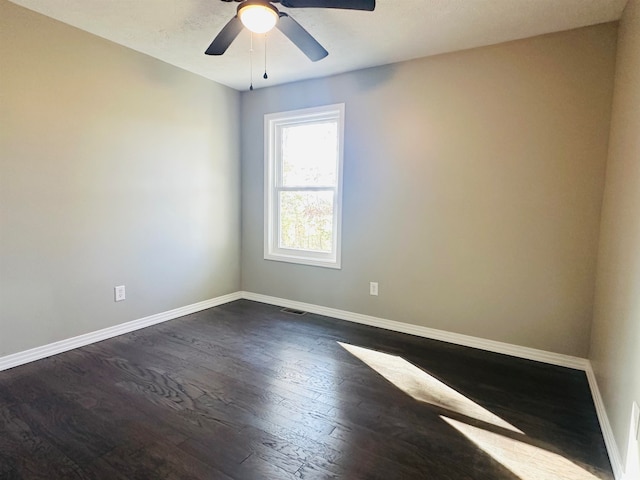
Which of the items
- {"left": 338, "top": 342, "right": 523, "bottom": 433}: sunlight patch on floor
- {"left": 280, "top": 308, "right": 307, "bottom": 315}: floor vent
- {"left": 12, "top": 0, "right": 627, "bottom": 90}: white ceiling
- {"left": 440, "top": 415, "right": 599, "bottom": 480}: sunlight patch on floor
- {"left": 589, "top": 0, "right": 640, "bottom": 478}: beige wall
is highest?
{"left": 12, "top": 0, "right": 627, "bottom": 90}: white ceiling

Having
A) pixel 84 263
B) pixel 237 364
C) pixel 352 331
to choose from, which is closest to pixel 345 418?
pixel 237 364

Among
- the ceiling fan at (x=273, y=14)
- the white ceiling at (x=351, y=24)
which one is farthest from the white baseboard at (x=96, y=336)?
the ceiling fan at (x=273, y=14)

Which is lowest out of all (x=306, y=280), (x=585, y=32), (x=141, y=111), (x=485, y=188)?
(x=306, y=280)

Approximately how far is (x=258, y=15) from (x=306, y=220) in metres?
2.37

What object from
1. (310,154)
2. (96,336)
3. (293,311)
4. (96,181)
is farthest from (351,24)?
(96,336)

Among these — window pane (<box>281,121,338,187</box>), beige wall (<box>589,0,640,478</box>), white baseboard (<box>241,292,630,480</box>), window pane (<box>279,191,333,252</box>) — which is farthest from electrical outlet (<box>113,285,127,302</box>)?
beige wall (<box>589,0,640,478</box>)

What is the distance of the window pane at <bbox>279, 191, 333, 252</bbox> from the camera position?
12.6 ft

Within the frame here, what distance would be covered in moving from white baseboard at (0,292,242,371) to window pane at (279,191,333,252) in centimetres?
114

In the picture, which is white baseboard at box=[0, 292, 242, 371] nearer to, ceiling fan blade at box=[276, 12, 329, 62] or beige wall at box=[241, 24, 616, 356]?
beige wall at box=[241, 24, 616, 356]

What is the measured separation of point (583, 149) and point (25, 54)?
3.98 m

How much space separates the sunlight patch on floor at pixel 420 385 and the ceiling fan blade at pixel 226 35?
7.87ft

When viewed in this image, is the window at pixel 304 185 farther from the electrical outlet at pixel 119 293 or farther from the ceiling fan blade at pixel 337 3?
the ceiling fan blade at pixel 337 3

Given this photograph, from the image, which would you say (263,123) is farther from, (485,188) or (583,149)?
(583,149)

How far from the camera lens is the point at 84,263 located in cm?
288
